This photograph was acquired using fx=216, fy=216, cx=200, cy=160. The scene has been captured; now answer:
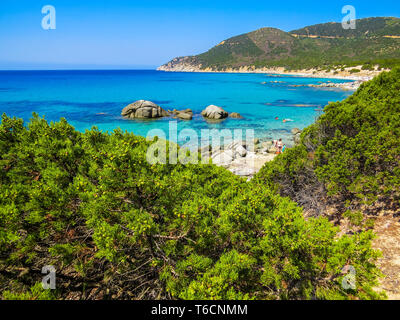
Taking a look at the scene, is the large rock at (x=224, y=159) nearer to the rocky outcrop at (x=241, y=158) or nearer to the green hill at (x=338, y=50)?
the rocky outcrop at (x=241, y=158)

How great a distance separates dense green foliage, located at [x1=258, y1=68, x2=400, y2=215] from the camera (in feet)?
25.4

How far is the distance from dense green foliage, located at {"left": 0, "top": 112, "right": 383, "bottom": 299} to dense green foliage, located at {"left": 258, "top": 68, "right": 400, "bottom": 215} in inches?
142

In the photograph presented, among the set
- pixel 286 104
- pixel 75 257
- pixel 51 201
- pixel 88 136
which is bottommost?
pixel 75 257

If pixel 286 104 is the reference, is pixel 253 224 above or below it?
below

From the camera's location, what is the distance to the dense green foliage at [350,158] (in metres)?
7.74

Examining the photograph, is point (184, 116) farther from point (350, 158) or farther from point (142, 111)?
point (350, 158)

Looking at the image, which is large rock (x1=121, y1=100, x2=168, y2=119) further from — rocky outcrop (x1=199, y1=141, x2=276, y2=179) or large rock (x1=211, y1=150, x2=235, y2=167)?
large rock (x1=211, y1=150, x2=235, y2=167)

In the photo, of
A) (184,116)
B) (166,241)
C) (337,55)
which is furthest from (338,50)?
(166,241)

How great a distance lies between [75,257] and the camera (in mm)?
5648

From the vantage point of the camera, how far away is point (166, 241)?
5.13 meters
